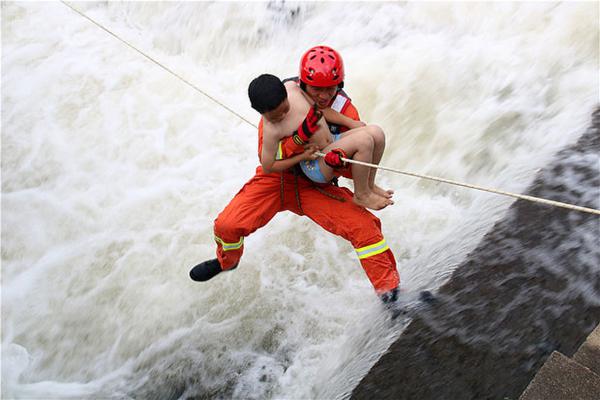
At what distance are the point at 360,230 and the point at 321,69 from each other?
89 centimetres

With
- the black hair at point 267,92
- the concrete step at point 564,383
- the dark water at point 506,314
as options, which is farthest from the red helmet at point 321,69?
the concrete step at point 564,383

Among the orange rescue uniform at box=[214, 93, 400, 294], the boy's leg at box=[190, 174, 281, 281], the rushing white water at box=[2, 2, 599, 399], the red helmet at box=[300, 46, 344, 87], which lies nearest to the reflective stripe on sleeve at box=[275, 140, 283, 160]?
the orange rescue uniform at box=[214, 93, 400, 294]

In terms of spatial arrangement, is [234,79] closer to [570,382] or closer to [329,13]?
[329,13]

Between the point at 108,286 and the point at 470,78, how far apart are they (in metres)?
3.35

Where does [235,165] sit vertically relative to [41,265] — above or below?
above

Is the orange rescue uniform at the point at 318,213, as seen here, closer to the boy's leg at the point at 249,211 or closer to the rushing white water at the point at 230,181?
the boy's leg at the point at 249,211

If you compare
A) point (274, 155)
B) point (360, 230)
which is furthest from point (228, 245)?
point (360, 230)

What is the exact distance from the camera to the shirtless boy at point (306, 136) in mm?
2639

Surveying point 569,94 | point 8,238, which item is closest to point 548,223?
point 569,94

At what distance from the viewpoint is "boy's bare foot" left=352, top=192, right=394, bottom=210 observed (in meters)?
3.03

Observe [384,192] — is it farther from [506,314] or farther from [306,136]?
[506,314]

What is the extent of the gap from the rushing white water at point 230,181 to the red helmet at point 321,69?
4.31ft

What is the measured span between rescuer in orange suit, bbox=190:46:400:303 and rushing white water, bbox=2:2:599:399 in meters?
0.40

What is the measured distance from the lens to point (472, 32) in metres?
5.04
